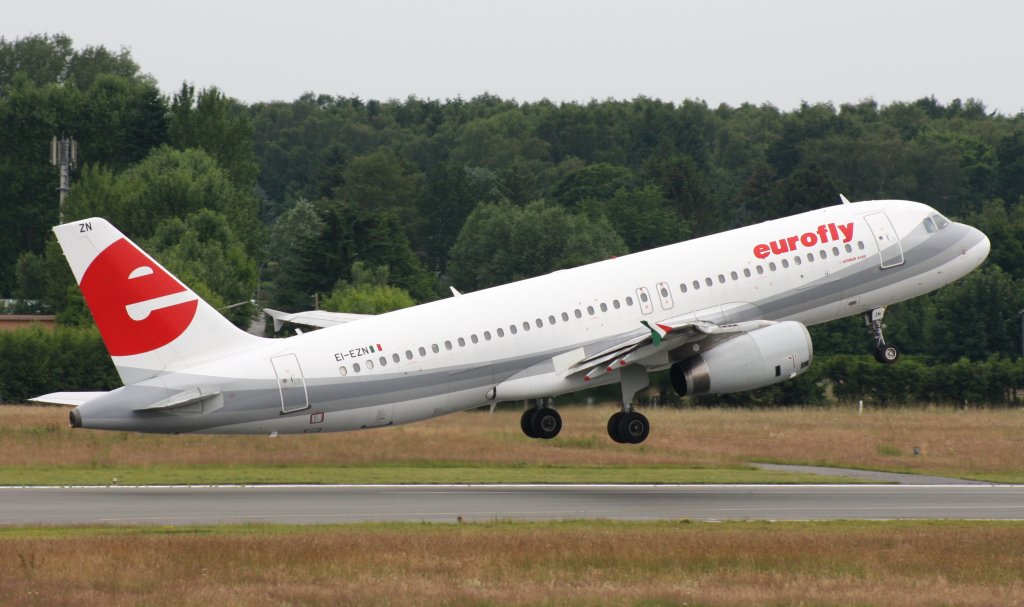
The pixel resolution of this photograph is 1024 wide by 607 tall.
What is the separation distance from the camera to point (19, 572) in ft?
130

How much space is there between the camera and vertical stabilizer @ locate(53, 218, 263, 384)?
48375 mm

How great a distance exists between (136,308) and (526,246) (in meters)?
103

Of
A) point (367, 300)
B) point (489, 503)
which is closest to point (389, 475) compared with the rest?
point (489, 503)

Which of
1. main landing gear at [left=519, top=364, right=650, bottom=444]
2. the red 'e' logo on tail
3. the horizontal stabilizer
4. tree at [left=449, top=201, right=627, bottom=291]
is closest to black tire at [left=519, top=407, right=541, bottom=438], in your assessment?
main landing gear at [left=519, top=364, right=650, bottom=444]

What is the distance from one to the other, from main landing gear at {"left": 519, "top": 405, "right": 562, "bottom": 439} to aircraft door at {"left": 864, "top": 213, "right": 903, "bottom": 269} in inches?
449

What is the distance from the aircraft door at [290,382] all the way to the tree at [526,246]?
304 feet

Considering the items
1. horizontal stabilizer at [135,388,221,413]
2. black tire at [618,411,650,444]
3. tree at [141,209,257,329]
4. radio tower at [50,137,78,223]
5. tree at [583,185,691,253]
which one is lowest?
black tire at [618,411,650,444]

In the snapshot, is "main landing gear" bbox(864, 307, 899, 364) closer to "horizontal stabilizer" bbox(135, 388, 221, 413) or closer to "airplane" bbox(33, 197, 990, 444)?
"airplane" bbox(33, 197, 990, 444)

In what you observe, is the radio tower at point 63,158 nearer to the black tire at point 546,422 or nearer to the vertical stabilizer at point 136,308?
the black tire at point 546,422

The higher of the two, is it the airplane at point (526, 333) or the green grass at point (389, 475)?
the airplane at point (526, 333)

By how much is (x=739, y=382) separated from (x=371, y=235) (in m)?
80.2

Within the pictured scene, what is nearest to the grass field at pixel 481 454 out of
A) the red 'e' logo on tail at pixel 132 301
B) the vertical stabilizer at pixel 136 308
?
the vertical stabilizer at pixel 136 308

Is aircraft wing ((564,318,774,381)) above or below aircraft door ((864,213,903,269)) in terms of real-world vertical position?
below

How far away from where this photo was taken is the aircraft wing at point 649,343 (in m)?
52.6
